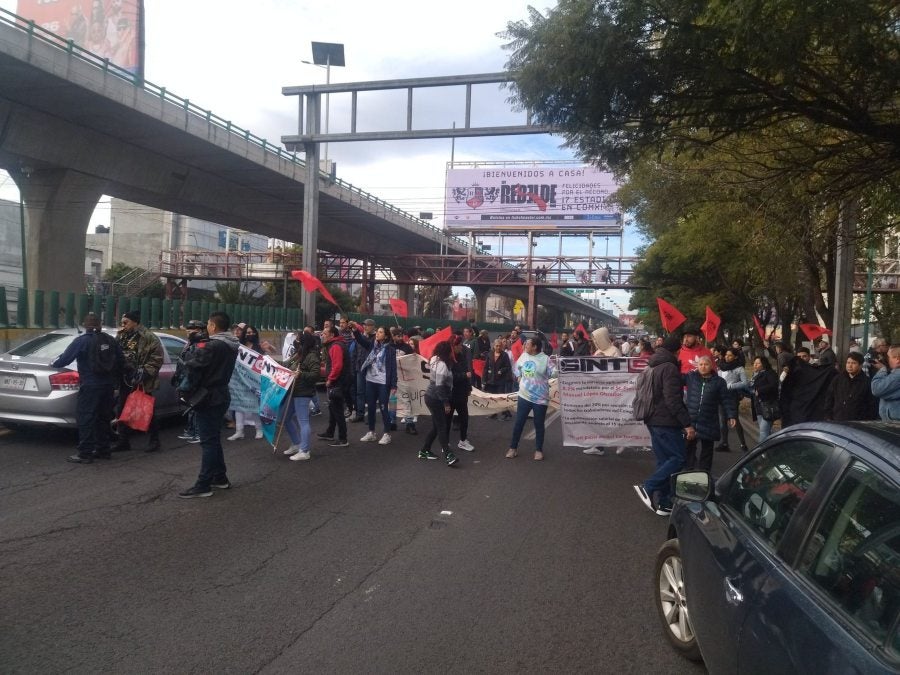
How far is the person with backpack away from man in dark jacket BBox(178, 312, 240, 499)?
286 centimetres

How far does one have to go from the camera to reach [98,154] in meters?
24.6

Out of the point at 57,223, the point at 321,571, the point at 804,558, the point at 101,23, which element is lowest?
the point at 321,571

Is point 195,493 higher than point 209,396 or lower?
lower

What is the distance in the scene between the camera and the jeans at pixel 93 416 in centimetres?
808

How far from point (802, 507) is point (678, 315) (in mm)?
10635

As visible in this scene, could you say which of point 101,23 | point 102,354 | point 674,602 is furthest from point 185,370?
point 101,23

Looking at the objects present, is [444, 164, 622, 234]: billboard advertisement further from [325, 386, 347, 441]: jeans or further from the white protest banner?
Result: [325, 386, 347, 441]: jeans

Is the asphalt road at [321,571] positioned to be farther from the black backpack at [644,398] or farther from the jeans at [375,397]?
the jeans at [375,397]

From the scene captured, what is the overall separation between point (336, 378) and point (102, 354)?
2.96 metres

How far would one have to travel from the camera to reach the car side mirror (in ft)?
11.9

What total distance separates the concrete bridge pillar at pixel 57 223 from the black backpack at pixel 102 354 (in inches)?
744

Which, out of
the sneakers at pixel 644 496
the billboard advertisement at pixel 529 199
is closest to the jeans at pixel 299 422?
the sneakers at pixel 644 496

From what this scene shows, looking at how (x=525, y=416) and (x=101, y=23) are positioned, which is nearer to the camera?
(x=525, y=416)

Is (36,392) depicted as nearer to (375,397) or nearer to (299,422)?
(299,422)
